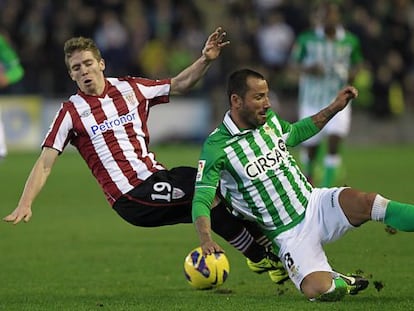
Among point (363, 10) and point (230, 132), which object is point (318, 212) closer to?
point (230, 132)

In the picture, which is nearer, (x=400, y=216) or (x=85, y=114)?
(x=400, y=216)

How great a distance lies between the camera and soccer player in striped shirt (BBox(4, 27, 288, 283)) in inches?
343

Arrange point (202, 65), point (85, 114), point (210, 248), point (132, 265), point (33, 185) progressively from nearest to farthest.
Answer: point (210, 248) < point (33, 185) < point (85, 114) < point (202, 65) < point (132, 265)

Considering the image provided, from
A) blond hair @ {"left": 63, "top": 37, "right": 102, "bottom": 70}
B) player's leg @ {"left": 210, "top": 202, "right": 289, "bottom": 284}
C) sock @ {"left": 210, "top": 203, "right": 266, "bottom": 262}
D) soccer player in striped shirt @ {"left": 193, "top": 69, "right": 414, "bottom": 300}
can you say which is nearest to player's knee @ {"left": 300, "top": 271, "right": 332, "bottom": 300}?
soccer player in striped shirt @ {"left": 193, "top": 69, "right": 414, "bottom": 300}

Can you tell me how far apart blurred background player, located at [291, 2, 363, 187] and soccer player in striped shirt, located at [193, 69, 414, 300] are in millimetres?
7748

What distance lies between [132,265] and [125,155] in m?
1.93

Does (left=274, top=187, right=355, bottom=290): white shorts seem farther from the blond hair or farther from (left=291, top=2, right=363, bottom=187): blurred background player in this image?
(left=291, top=2, right=363, bottom=187): blurred background player

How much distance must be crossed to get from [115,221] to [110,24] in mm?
11692

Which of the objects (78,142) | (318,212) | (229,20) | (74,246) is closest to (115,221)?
(74,246)

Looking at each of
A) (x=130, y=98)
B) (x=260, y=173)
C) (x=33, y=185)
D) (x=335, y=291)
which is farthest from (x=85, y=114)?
(x=335, y=291)

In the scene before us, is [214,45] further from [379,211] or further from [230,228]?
[379,211]

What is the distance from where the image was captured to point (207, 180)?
7.94 m

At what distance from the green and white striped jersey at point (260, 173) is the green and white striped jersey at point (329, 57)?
317 inches

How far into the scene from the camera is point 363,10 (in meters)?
25.2
